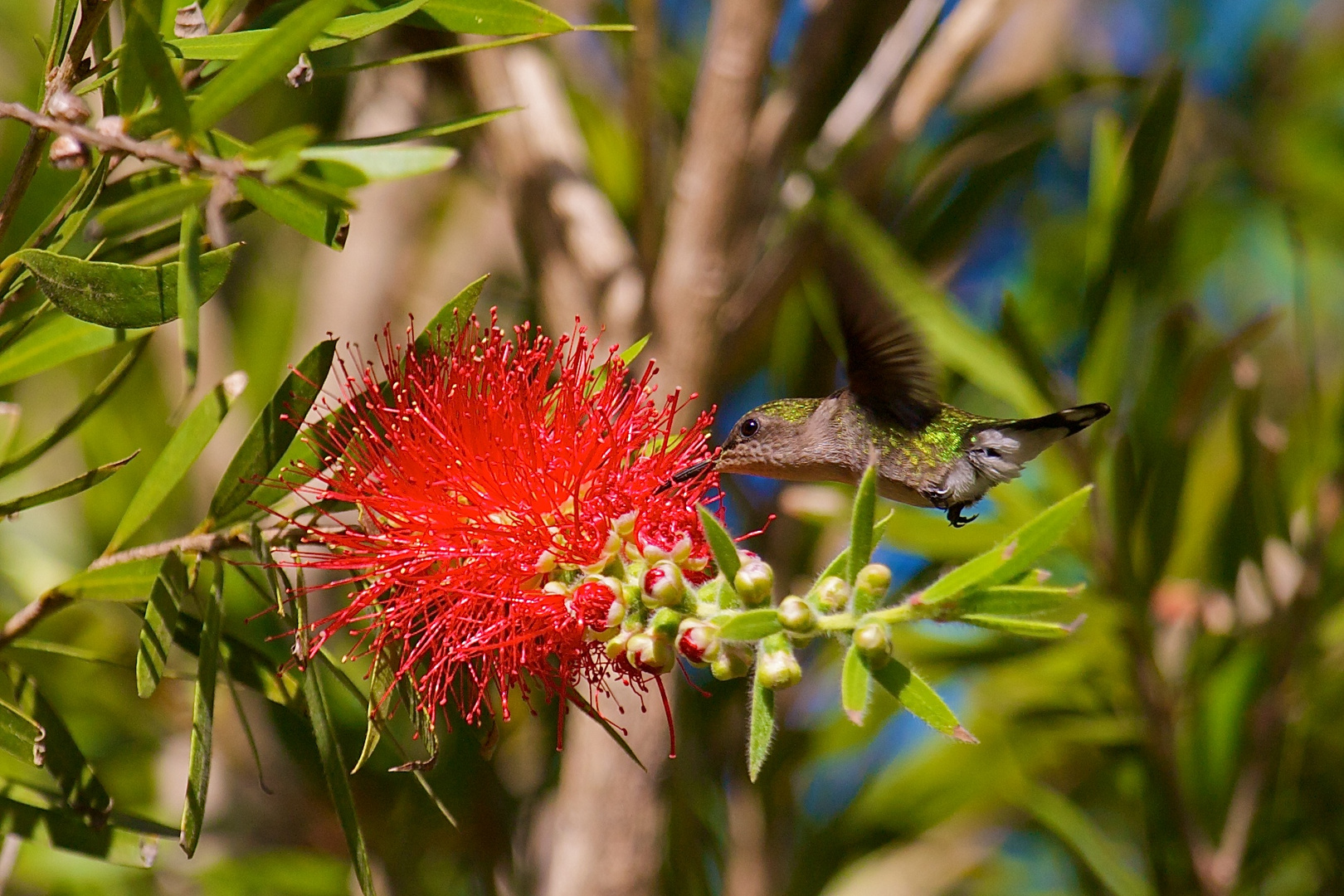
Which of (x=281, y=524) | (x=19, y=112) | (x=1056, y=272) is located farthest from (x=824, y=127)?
(x=19, y=112)

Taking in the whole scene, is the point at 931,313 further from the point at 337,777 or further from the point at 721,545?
the point at 337,777

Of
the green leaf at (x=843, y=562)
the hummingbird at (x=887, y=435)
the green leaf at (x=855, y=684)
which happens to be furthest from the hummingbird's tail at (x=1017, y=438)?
the green leaf at (x=855, y=684)

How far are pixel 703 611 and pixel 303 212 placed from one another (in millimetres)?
432

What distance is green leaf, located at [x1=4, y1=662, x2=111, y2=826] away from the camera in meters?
1.00

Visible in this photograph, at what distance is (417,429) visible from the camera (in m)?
1.17

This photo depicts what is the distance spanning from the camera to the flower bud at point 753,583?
0.91 metres

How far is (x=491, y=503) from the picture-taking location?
119 cm

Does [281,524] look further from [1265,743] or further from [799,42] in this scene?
[1265,743]

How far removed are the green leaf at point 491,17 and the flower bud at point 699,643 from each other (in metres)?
0.49

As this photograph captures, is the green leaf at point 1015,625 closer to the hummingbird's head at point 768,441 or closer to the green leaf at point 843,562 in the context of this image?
the green leaf at point 843,562

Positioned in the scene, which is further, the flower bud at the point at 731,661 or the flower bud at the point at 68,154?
the flower bud at the point at 731,661

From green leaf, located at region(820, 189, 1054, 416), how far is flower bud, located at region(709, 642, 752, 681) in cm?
74

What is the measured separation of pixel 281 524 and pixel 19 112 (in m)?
0.42

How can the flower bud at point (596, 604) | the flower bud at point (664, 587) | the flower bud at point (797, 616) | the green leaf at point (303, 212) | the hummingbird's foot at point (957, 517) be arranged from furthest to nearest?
1. the hummingbird's foot at point (957, 517)
2. the flower bud at point (596, 604)
3. the flower bud at point (664, 587)
4. the flower bud at point (797, 616)
5. the green leaf at point (303, 212)
